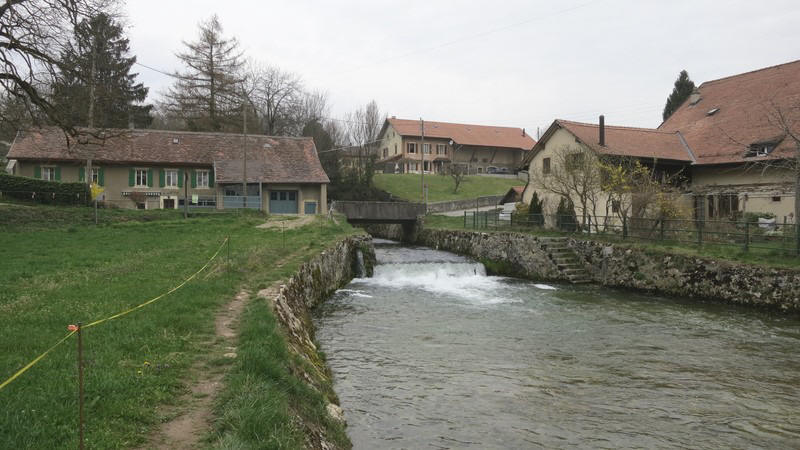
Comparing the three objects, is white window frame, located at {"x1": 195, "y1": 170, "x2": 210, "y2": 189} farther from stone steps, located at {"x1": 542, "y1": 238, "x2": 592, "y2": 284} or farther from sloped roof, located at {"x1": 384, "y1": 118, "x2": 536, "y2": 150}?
Result: sloped roof, located at {"x1": 384, "y1": 118, "x2": 536, "y2": 150}

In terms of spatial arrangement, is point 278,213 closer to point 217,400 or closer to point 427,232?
point 427,232

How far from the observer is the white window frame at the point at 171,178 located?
120 feet

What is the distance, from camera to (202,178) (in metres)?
37.4

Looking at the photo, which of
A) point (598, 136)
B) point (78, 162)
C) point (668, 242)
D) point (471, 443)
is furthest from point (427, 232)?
point (471, 443)

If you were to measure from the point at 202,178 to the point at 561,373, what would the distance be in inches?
1305

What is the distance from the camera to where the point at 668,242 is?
20016 mm

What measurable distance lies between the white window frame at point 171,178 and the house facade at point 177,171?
0.01 metres

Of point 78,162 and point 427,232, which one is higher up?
point 78,162

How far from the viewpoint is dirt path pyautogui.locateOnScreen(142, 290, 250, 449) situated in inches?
184

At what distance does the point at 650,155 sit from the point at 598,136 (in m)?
2.91

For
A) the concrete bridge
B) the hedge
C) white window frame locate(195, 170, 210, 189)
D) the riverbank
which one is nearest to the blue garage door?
the concrete bridge

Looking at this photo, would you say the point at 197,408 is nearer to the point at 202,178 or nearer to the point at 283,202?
the point at 283,202

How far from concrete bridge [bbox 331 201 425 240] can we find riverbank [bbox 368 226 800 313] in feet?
28.4

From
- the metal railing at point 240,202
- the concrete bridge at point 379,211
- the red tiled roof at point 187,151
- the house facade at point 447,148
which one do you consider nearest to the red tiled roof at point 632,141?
the concrete bridge at point 379,211
